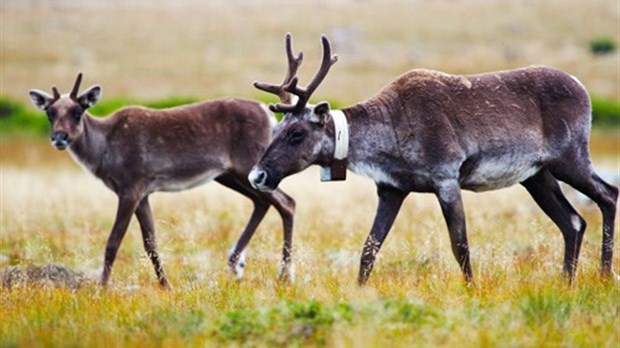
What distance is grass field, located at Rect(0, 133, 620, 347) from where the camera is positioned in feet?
25.3

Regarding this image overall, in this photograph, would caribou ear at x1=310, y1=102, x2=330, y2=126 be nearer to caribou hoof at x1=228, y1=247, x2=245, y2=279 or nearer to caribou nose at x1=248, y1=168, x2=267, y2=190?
caribou nose at x1=248, y1=168, x2=267, y2=190

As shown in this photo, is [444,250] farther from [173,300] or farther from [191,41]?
[191,41]

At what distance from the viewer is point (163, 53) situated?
72.4m

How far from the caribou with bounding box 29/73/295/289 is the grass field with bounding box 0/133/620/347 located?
67cm

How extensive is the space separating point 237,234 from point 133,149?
333 centimetres

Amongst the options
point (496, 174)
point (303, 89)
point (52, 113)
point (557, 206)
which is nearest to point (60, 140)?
point (52, 113)

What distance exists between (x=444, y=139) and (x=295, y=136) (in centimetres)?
142

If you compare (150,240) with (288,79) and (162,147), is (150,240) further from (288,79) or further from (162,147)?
(288,79)

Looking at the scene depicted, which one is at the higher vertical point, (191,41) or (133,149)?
(133,149)

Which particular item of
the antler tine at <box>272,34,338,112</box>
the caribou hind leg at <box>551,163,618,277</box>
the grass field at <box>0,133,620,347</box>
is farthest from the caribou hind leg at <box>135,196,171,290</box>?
the caribou hind leg at <box>551,163,618,277</box>

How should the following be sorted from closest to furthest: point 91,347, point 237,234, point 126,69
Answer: point 91,347 < point 237,234 < point 126,69

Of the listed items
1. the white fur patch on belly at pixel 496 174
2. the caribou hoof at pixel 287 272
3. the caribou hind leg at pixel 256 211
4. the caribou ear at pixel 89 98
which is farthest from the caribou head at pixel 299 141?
the caribou ear at pixel 89 98

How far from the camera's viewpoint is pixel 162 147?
14008mm

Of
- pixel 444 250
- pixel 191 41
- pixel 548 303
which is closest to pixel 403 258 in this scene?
pixel 444 250
